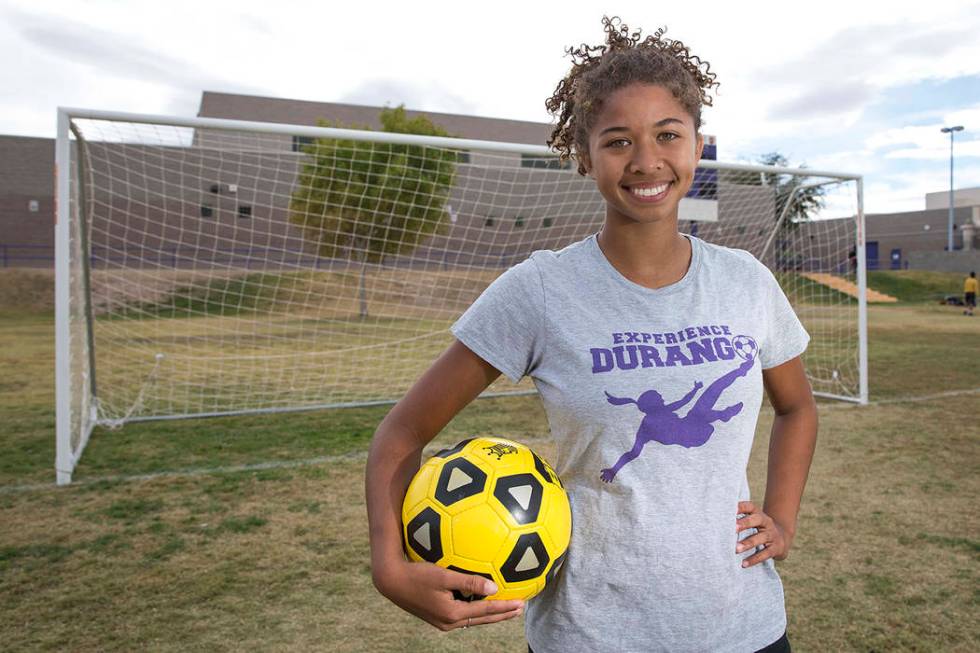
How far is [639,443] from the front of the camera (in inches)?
48.2

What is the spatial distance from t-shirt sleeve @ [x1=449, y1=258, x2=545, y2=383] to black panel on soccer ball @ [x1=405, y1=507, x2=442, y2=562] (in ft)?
1.00

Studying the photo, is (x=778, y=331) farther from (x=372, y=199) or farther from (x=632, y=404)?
(x=372, y=199)

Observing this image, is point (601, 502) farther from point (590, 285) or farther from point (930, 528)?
point (930, 528)

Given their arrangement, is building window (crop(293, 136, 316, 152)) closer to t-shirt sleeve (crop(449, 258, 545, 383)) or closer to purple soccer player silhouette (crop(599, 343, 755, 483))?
t-shirt sleeve (crop(449, 258, 545, 383))

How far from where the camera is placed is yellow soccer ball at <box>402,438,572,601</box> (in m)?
1.31

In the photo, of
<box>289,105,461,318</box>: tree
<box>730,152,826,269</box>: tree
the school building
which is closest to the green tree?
<box>730,152,826,269</box>: tree

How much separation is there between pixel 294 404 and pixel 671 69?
7.29m

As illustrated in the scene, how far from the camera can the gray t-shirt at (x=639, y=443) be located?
1226mm

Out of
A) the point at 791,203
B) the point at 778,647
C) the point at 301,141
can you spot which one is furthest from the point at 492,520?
the point at 301,141

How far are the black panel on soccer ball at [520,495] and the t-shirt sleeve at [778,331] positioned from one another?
52 centimetres

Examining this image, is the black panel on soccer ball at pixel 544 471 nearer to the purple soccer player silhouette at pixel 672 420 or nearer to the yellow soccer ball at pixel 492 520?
the yellow soccer ball at pixel 492 520

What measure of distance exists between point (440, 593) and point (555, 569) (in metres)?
0.26

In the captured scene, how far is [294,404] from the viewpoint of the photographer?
26.4 feet

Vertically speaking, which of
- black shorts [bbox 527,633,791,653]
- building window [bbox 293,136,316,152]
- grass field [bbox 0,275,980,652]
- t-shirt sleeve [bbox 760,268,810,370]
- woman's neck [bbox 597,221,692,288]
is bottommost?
grass field [bbox 0,275,980,652]
